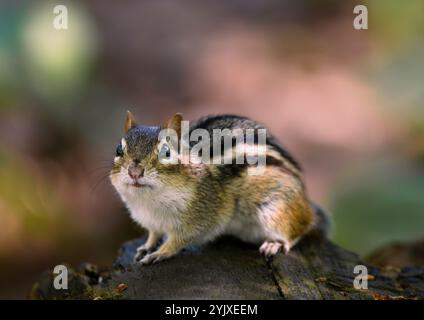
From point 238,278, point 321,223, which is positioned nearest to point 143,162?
point 238,278

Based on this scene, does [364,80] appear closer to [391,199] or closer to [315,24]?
[315,24]

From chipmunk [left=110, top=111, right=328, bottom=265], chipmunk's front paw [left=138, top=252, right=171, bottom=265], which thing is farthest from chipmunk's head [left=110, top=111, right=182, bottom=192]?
chipmunk's front paw [left=138, top=252, right=171, bottom=265]

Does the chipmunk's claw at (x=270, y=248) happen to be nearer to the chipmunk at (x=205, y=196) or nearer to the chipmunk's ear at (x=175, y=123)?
the chipmunk at (x=205, y=196)

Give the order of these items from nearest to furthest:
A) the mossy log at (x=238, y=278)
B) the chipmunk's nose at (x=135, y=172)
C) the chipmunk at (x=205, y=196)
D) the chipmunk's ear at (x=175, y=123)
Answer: the mossy log at (x=238, y=278) < the chipmunk's nose at (x=135, y=172) < the chipmunk at (x=205, y=196) < the chipmunk's ear at (x=175, y=123)

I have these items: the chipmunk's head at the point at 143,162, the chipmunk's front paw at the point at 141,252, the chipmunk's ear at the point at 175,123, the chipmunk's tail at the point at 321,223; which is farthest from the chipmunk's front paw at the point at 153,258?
the chipmunk's tail at the point at 321,223

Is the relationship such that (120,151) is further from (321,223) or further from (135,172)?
(321,223)

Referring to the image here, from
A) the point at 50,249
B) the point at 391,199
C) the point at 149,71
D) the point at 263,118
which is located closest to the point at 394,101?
the point at 391,199

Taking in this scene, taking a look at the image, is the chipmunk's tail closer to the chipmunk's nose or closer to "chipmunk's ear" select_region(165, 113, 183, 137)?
"chipmunk's ear" select_region(165, 113, 183, 137)
